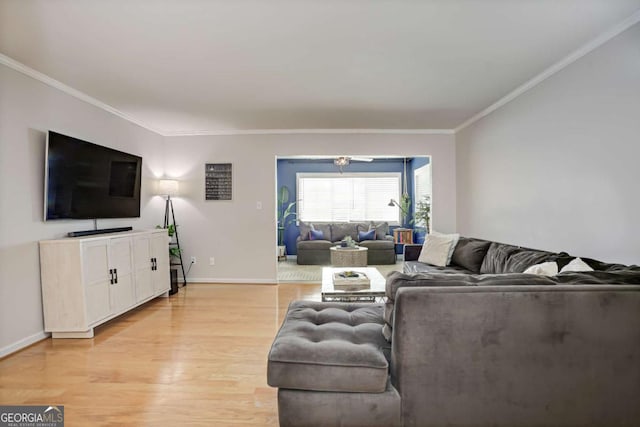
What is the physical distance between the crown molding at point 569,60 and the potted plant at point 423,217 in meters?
2.39

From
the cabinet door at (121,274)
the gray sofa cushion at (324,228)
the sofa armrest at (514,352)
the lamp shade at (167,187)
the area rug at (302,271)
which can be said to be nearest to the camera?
the sofa armrest at (514,352)

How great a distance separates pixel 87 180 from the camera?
3.27 metres

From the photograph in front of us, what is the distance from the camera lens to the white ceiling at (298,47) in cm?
197

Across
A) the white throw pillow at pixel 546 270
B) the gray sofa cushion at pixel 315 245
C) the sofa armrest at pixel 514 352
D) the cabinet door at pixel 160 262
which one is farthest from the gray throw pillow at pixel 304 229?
the sofa armrest at pixel 514 352

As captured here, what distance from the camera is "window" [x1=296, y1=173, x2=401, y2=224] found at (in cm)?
802

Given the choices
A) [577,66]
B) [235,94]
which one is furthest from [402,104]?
[235,94]

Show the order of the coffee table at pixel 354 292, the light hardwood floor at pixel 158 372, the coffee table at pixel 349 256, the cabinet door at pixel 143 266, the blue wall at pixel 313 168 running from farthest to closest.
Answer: the blue wall at pixel 313 168, the coffee table at pixel 349 256, the cabinet door at pixel 143 266, the coffee table at pixel 354 292, the light hardwood floor at pixel 158 372

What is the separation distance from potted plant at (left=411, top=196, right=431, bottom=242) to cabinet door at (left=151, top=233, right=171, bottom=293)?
166 inches

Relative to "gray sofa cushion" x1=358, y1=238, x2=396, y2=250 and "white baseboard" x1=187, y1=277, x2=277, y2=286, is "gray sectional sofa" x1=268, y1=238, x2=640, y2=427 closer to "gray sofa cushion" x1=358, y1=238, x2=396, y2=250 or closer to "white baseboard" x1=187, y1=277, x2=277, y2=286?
"white baseboard" x1=187, y1=277, x2=277, y2=286

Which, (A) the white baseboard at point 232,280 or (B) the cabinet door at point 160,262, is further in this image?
(A) the white baseboard at point 232,280

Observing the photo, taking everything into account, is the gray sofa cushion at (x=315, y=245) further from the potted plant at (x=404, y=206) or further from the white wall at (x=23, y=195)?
the white wall at (x=23, y=195)

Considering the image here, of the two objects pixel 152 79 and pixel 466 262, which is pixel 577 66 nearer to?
pixel 466 262

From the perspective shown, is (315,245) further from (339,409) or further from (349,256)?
(339,409)

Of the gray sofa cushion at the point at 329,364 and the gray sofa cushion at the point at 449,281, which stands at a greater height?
the gray sofa cushion at the point at 449,281
